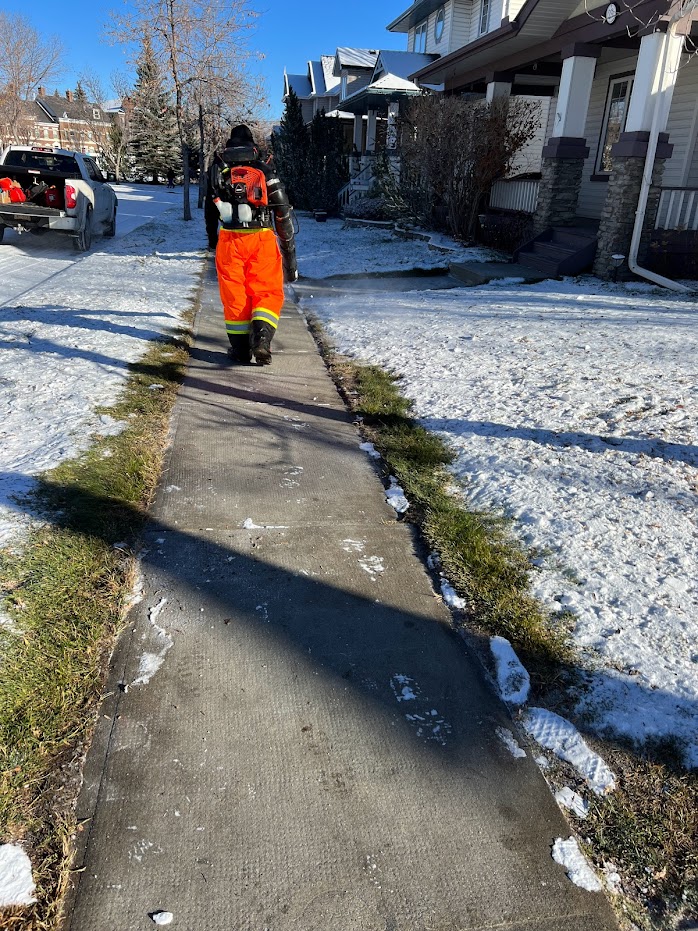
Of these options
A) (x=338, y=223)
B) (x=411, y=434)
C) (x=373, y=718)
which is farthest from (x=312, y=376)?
(x=338, y=223)

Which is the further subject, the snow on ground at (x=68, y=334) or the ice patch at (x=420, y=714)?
the snow on ground at (x=68, y=334)

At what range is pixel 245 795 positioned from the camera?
1.85m

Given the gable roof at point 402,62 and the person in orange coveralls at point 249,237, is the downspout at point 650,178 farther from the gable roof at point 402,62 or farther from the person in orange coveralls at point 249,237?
the gable roof at point 402,62

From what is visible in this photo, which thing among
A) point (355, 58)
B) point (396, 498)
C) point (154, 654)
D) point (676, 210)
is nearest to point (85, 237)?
point (676, 210)

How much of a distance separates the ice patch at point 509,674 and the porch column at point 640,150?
9.19 m

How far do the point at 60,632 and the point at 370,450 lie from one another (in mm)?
2338

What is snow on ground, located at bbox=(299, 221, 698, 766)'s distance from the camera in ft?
7.84

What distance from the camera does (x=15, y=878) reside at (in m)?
1.60

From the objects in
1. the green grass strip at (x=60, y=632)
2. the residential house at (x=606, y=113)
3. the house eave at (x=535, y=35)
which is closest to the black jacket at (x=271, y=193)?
the green grass strip at (x=60, y=632)

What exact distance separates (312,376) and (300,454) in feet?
5.76

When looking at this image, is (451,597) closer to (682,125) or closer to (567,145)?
(567,145)

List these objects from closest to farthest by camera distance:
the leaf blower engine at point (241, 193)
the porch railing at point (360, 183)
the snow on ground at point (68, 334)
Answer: the snow on ground at point (68, 334), the leaf blower engine at point (241, 193), the porch railing at point (360, 183)

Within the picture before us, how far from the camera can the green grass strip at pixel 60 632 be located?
1728 millimetres

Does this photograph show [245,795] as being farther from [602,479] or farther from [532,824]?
[602,479]
